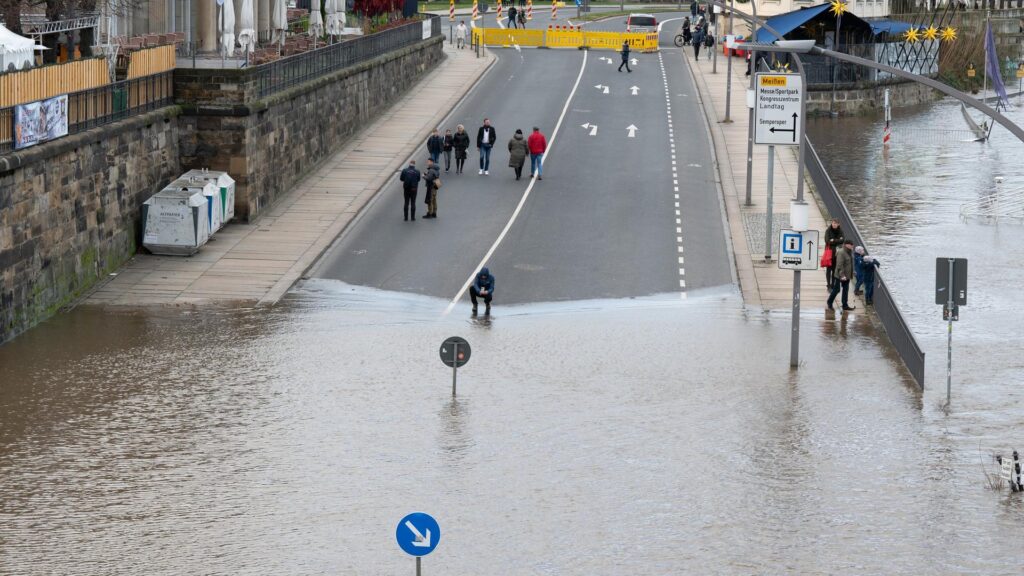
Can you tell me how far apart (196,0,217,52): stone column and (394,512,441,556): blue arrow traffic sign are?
128 ft

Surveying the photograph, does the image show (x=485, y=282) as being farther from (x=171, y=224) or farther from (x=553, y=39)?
(x=553, y=39)

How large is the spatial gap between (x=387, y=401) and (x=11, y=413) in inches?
221

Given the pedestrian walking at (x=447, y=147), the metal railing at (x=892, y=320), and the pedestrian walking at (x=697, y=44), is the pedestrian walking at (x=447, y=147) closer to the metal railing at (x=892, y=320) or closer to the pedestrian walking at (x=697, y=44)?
the metal railing at (x=892, y=320)

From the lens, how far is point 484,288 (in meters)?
30.8

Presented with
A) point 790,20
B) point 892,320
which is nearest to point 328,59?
point 892,320

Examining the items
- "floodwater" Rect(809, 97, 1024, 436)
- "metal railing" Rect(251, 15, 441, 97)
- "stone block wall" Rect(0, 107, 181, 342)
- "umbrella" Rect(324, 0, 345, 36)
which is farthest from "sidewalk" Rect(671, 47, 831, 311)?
"stone block wall" Rect(0, 107, 181, 342)

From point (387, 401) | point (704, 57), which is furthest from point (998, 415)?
point (704, 57)

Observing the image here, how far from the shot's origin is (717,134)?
54000 mm

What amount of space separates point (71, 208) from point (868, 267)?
16103 mm

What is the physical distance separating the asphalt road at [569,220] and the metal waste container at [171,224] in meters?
3.10

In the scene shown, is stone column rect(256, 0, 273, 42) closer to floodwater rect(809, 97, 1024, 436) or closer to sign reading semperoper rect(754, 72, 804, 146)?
floodwater rect(809, 97, 1024, 436)

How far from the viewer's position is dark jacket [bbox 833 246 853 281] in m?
31.7

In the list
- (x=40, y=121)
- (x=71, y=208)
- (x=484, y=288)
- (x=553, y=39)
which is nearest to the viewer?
(x=40, y=121)

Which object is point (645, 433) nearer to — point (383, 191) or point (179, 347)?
point (179, 347)
